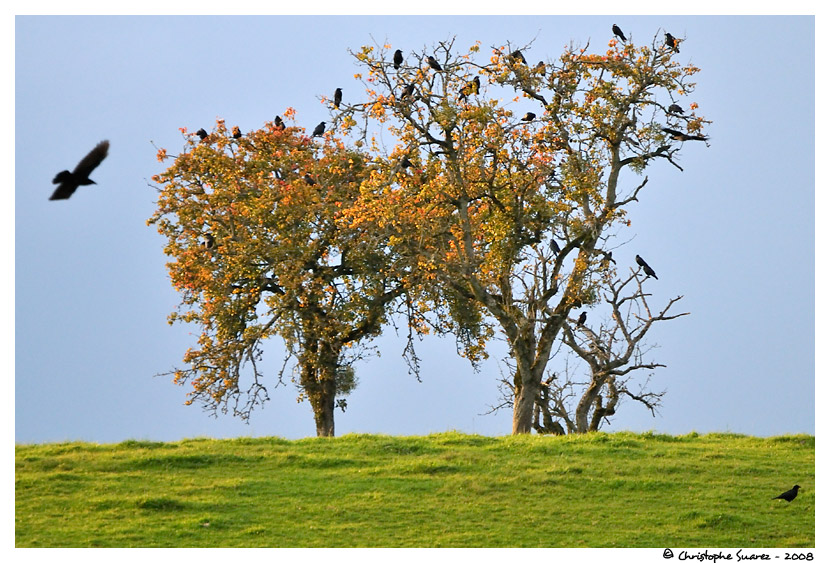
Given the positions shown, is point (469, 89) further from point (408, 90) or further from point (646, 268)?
point (646, 268)

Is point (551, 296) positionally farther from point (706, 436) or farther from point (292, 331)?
point (292, 331)

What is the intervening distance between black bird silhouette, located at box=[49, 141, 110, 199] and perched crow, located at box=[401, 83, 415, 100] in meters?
9.92

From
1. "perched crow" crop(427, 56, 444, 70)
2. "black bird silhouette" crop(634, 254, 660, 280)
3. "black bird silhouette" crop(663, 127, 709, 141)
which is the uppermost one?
"perched crow" crop(427, 56, 444, 70)

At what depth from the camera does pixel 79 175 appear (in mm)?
16984

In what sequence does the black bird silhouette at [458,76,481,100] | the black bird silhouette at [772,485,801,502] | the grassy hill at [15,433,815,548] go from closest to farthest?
the grassy hill at [15,433,815,548] < the black bird silhouette at [772,485,801,502] < the black bird silhouette at [458,76,481,100]

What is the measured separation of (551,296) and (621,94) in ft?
18.3

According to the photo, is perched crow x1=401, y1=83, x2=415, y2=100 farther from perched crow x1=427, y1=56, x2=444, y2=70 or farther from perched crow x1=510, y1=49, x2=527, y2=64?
perched crow x1=510, y1=49, x2=527, y2=64

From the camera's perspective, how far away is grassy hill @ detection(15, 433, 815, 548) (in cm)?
1650

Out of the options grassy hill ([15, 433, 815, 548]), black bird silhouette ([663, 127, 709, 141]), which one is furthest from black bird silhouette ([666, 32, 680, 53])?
grassy hill ([15, 433, 815, 548])

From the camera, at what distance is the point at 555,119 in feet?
83.8

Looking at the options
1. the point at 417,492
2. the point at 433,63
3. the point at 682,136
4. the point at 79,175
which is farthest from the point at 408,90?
the point at 417,492
